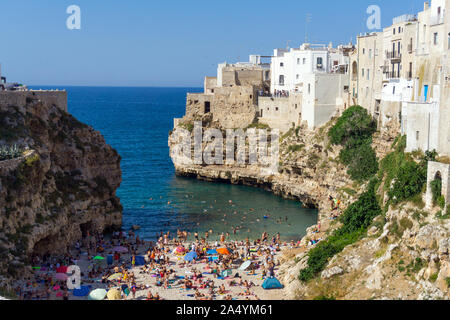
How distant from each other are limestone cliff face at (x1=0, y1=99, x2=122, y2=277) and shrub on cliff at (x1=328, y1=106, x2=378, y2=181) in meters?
19.3

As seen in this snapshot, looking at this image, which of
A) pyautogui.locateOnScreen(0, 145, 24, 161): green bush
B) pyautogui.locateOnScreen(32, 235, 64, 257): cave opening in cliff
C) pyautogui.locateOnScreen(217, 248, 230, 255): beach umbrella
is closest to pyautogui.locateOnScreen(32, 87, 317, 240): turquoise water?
pyautogui.locateOnScreen(217, 248, 230, 255): beach umbrella

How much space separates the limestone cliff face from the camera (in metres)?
31.8

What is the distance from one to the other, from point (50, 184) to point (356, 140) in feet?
82.8

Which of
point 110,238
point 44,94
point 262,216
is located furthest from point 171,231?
point 44,94

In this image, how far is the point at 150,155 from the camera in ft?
272

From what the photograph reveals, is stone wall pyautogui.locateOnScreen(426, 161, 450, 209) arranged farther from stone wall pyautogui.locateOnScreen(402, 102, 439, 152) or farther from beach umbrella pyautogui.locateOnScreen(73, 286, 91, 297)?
beach umbrella pyautogui.locateOnScreen(73, 286, 91, 297)

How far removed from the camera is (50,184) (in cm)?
3719

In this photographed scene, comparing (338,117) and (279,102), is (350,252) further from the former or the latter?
(279,102)

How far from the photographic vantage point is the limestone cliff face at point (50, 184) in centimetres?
3178

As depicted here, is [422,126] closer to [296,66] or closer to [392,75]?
[392,75]

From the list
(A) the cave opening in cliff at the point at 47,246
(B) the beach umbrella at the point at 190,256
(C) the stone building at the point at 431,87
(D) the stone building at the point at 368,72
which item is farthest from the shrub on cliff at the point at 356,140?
(A) the cave opening in cliff at the point at 47,246

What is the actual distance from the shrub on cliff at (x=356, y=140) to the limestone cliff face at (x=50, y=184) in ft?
63.2

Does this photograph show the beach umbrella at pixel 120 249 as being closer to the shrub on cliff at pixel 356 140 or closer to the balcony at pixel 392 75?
the shrub on cliff at pixel 356 140

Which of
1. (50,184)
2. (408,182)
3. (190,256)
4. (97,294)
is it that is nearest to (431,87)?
(408,182)
